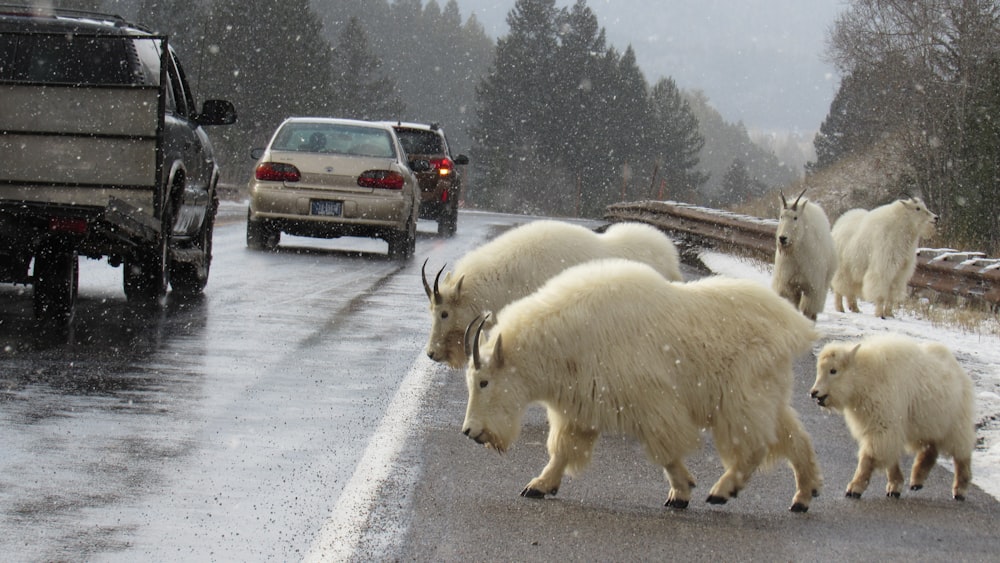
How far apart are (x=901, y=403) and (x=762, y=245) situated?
45.9 ft

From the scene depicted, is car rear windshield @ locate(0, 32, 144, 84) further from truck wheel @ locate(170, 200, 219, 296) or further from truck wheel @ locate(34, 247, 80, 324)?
truck wheel @ locate(170, 200, 219, 296)

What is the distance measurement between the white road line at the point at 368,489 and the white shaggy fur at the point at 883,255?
7750 mm

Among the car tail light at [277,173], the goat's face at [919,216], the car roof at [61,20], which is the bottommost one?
the car tail light at [277,173]

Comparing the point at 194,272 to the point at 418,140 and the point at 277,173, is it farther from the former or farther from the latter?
the point at 418,140

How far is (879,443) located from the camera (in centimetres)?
632

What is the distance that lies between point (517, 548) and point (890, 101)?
28.7 meters

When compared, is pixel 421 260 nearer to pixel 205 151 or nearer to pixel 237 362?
pixel 205 151

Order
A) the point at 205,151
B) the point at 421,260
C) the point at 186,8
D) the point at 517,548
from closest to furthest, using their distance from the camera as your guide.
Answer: the point at 517,548 → the point at 205,151 → the point at 421,260 → the point at 186,8

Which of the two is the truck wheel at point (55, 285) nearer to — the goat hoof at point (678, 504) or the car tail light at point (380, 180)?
the goat hoof at point (678, 504)

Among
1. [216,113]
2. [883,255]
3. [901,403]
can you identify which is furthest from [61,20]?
[883,255]

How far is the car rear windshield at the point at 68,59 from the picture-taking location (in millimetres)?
10656

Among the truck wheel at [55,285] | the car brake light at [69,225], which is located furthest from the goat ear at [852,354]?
the truck wheel at [55,285]

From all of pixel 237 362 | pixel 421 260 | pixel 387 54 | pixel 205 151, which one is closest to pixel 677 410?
pixel 237 362

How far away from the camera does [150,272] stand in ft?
37.4
